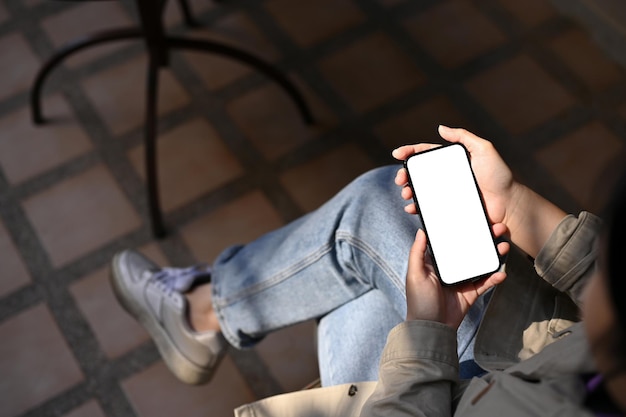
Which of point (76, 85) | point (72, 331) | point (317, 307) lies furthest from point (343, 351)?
point (76, 85)

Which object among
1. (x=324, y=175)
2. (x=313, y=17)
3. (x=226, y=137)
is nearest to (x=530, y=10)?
(x=313, y=17)

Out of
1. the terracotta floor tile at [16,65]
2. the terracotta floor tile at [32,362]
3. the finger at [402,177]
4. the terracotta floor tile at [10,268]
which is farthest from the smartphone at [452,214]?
the terracotta floor tile at [16,65]

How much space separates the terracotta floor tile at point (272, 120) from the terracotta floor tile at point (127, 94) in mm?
143

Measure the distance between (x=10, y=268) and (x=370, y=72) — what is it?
914 millimetres

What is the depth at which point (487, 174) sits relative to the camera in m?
1.04

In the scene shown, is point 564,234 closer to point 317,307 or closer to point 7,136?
point 317,307

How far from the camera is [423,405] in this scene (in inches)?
35.0

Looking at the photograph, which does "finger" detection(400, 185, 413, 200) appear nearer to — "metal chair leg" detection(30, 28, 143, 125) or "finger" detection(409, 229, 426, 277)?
"finger" detection(409, 229, 426, 277)

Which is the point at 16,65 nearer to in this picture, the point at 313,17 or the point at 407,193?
the point at 313,17

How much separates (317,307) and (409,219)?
191 millimetres

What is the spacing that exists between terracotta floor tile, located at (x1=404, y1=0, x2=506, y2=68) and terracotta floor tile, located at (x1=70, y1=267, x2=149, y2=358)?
0.93 metres

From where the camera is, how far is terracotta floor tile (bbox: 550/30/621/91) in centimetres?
183

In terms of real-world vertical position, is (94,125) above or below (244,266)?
above

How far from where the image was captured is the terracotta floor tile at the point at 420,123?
5.72 feet
